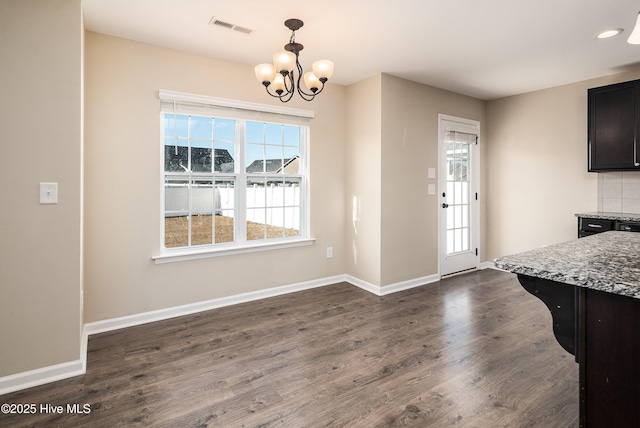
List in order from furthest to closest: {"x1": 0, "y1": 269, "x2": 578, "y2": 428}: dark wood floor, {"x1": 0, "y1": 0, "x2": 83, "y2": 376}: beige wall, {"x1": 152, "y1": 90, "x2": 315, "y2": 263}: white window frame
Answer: {"x1": 152, "y1": 90, "x2": 315, "y2": 263}: white window frame
{"x1": 0, "y1": 0, "x2": 83, "y2": 376}: beige wall
{"x1": 0, "y1": 269, "x2": 578, "y2": 428}: dark wood floor

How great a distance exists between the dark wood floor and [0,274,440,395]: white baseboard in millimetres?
77

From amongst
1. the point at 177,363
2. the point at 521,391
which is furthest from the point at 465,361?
the point at 177,363

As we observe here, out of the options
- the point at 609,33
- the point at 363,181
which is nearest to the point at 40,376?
the point at 363,181

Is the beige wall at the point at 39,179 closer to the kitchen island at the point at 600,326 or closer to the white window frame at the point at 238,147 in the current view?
the white window frame at the point at 238,147

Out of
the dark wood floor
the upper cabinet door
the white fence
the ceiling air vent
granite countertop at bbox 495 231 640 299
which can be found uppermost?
the ceiling air vent

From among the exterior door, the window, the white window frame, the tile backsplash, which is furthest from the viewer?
the exterior door

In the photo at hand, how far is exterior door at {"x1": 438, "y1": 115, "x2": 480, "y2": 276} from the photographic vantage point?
15.0 feet

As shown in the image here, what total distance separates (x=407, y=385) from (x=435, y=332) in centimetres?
89

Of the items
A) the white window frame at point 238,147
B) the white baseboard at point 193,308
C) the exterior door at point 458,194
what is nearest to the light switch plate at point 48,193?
the white window frame at point 238,147

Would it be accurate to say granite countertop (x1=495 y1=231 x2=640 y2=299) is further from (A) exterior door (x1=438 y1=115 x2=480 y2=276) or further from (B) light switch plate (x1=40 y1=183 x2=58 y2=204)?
(A) exterior door (x1=438 y1=115 x2=480 y2=276)

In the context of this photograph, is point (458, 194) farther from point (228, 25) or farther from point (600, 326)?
point (600, 326)

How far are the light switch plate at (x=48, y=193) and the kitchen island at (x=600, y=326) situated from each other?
260 centimetres

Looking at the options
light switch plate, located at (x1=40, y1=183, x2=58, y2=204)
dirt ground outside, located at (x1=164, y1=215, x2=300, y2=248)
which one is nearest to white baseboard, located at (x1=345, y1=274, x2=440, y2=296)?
dirt ground outside, located at (x1=164, y1=215, x2=300, y2=248)

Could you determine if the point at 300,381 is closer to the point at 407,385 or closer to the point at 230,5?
the point at 407,385
